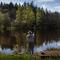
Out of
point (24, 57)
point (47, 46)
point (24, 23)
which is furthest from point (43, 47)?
point (24, 23)

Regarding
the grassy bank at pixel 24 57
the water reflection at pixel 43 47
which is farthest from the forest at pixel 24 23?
the grassy bank at pixel 24 57

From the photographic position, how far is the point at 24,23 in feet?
37.0

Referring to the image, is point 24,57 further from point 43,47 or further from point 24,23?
point 24,23

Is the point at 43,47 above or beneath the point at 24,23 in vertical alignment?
beneath

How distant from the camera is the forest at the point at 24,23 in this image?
1123 cm

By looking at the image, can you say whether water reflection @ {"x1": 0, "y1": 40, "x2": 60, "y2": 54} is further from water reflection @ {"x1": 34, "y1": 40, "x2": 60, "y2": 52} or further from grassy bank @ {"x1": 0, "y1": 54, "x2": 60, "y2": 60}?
grassy bank @ {"x1": 0, "y1": 54, "x2": 60, "y2": 60}

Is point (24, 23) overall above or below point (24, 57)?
above

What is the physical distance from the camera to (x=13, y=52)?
11.3 meters

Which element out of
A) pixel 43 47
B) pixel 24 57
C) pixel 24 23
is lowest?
pixel 24 57

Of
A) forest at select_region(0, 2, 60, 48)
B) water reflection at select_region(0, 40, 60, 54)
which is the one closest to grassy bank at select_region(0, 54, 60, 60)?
water reflection at select_region(0, 40, 60, 54)

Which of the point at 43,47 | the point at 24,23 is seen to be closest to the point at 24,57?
the point at 43,47

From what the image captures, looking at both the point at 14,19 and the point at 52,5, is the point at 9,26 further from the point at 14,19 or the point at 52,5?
the point at 52,5

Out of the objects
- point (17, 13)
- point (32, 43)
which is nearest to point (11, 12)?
point (17, 13)

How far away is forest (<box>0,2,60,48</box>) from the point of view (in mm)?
11227
